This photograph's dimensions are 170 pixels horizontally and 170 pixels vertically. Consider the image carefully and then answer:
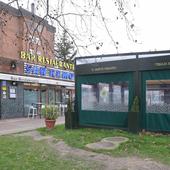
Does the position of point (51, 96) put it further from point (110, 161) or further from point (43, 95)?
point (110, 161)

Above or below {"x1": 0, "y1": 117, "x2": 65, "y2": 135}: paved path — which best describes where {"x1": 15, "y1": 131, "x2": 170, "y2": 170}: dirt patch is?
below

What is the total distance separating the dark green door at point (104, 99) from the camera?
1491cm

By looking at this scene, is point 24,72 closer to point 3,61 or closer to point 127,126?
point 3,61

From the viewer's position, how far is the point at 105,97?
1577cm

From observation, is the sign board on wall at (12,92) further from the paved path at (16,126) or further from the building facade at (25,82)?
the paved path at (16,126)

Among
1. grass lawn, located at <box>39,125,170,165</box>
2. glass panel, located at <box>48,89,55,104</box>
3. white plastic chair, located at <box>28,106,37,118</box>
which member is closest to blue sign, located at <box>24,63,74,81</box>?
glass panel, located at <box>48,89,55,104</box>

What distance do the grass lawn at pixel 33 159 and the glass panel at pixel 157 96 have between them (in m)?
4.56

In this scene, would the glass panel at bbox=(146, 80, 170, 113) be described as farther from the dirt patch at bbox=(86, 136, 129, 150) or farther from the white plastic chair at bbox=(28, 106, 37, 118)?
the white plastic chair at bbox=(28, 106, 37, 118)

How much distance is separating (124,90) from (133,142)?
12.3 feet

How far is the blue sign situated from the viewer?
2525cm

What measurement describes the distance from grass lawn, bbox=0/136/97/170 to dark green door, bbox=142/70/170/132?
14.2ft

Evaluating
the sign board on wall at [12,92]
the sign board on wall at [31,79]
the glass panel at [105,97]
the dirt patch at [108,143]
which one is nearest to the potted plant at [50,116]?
the glass panel at [105,97]

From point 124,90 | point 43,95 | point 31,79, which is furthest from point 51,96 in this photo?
point 124,90

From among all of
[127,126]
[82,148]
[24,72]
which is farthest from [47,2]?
[24,72]
